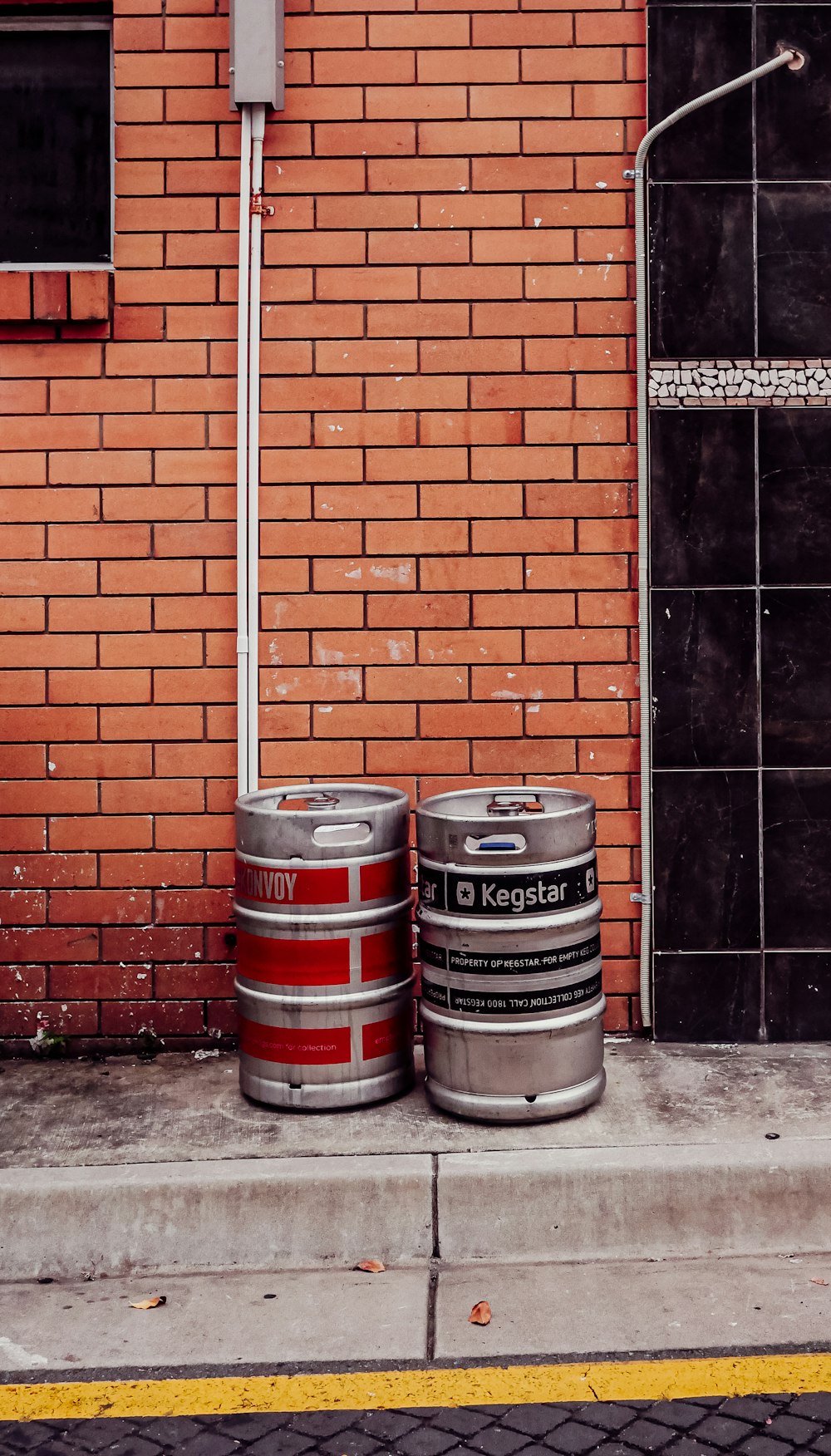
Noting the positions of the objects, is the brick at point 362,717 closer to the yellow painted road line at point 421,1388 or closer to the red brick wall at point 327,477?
the red brick wall at point 327,477

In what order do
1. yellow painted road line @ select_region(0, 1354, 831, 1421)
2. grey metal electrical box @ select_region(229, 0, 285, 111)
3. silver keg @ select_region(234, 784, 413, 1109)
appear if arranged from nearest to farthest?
yellow painted road line @ select_region(0, 1354, 831, 1421) → silver keg @ select_region(234, 784, 413, 1109) → grey metal electrical box @ select_region(229, 0, 285, 111)

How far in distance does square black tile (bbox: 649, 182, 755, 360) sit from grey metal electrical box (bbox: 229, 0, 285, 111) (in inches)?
56.7

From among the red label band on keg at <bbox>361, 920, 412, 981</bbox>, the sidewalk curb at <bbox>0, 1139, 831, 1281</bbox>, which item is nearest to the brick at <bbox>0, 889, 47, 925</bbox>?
the sidewalk curb at <bbox>0, 1139, 831, 1281</bbox>

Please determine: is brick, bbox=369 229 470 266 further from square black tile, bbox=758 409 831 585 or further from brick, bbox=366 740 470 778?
brick, bbox=366 740 470 778

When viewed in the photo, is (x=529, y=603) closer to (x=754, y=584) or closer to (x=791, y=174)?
(x=754, y=584)

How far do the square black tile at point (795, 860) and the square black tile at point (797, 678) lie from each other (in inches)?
3.4

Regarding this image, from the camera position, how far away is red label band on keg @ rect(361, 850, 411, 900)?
4.09m

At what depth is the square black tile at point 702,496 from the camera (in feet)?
15.6

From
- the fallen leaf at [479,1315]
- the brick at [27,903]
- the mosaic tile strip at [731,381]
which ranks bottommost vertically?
the fallen leaf at [479,1315]

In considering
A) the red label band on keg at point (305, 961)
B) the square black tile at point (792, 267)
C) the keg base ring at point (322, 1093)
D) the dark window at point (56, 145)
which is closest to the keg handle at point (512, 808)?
the red label band on keg at point (305, 961)

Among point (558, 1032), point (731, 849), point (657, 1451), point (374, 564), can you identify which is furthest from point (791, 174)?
point (657, 1451)

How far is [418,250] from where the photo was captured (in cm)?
478

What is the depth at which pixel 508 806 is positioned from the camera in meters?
4.15

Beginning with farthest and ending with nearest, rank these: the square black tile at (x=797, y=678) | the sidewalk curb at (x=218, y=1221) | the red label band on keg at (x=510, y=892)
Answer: the square black tile at (x=797, y=678) < the red label band on keg at (x=510, y=892) < the sidewalk curb at (x=218, y=1221)
